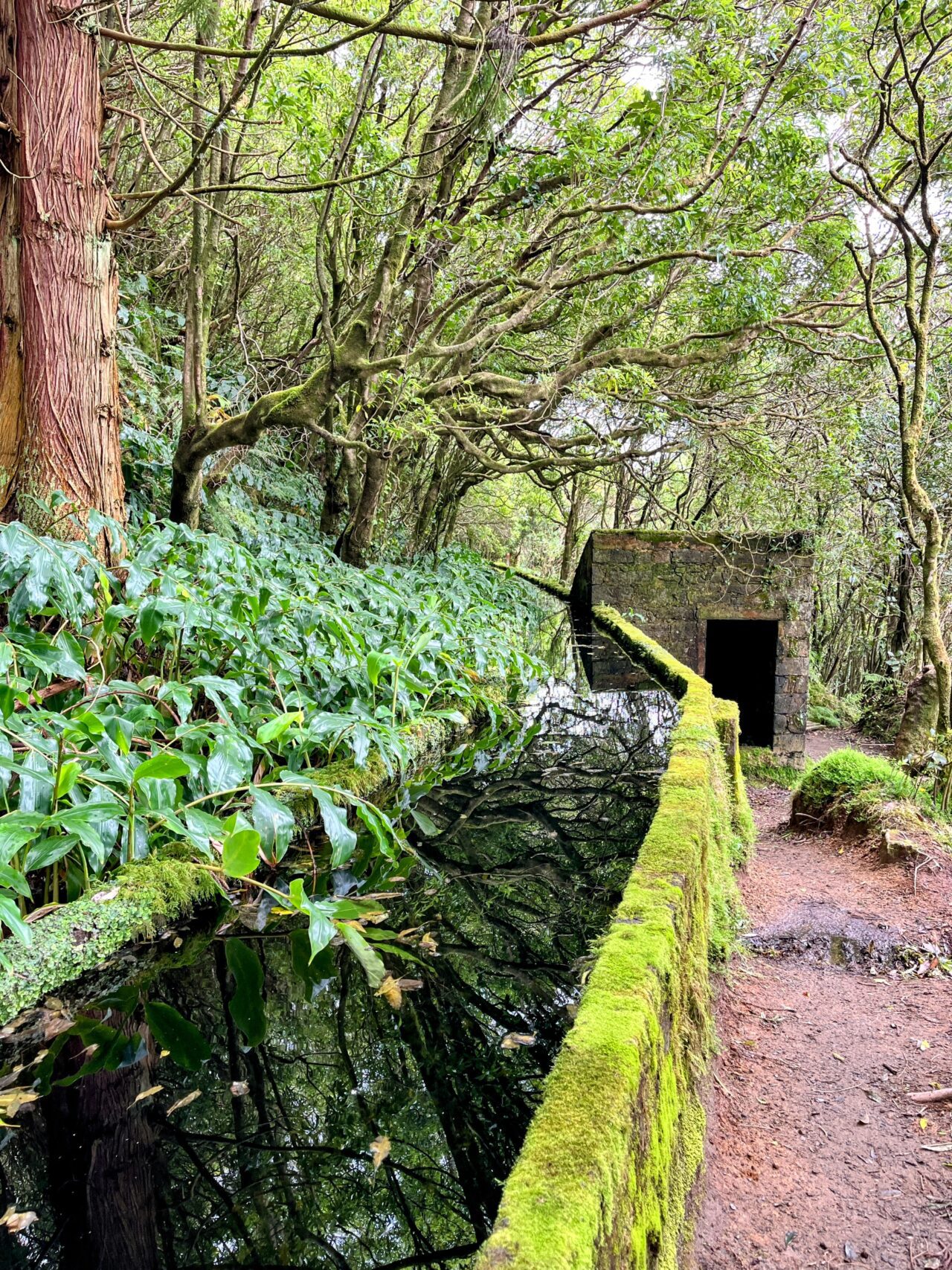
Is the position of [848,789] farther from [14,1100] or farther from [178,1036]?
[14,1100]

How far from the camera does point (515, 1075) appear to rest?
6.01ft

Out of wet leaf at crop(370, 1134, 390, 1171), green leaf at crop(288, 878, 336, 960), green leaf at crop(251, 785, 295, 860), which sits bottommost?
wet leaf at crop(370, 1134, 390, 1171)

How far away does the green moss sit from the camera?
6418mm

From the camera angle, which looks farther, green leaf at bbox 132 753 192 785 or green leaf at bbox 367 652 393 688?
green leaf at bbox 367 652 393 688

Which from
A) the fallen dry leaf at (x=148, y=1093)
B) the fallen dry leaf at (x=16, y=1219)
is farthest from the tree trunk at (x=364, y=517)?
the fallen dry leaf at (x=16, y=1219)

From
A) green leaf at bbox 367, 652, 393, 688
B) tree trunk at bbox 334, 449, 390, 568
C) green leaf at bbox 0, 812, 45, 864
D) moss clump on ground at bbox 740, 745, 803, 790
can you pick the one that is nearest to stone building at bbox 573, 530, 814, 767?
moss clump on ground at bbox 740, 745, 803, 790

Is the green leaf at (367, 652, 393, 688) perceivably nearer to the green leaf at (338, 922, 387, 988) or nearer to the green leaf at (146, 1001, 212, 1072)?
the green leaf at (338, 922, 387, 988)

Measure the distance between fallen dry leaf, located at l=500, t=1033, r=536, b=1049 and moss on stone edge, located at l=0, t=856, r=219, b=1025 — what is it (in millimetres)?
1200

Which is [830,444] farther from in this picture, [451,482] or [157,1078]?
[157,1078]

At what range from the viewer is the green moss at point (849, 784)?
6.42m

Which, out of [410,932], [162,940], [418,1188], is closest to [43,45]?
[162,940]

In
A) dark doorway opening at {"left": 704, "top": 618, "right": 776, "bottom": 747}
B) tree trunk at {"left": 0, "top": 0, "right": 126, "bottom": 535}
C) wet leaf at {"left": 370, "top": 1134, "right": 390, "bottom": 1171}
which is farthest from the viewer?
dark doorway opening at {"left": 704, "top": 618, "right": 776, "bottom": 747}

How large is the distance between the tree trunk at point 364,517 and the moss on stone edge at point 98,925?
230 inches

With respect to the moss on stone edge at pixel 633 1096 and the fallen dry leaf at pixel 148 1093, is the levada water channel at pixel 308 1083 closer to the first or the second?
the fallen dry leaf at pixel 148 1093
